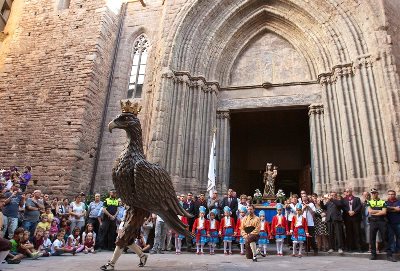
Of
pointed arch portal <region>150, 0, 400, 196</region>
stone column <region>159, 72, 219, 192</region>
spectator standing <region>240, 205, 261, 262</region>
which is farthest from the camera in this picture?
stone column <region>159, 72, 219, 192</region>

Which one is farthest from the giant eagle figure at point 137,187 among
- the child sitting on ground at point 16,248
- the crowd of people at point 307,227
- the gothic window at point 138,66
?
the gothic window at point 138,66

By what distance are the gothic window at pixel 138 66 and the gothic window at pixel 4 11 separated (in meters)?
6.50

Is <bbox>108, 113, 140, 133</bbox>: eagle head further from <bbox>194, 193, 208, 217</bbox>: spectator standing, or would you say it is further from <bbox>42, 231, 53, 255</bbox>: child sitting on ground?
<bbox>194, 193, 208, 217</bbox>: spectator standing

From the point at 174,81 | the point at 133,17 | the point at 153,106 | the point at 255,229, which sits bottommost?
the point at 255,229

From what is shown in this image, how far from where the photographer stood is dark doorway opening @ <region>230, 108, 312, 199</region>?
15.8 m

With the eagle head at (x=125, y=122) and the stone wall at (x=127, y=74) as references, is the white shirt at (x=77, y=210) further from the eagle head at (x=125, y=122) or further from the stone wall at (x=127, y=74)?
the eagle head at (x=125, y=122)

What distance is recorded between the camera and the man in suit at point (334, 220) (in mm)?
7219

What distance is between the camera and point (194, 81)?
11344mm

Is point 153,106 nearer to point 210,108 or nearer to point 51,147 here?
point 210,108

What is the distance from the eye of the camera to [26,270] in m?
4.03

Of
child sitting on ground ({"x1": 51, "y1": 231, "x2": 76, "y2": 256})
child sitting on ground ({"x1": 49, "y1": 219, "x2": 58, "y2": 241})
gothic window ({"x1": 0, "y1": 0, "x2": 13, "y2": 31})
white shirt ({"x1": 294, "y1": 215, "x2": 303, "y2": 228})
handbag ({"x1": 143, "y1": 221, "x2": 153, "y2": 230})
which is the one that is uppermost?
gothic window ({"x1": 0, "y1": 0, "x2": 13, "y2": 31})

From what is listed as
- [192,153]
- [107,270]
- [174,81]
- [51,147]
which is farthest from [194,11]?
[107,270]

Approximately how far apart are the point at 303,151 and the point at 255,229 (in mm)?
11021

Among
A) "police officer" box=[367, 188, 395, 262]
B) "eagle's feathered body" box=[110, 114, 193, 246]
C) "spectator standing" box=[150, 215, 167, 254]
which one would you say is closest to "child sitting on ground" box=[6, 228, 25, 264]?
"eagle's feathered body" box=[110, 114, 193, 246]
